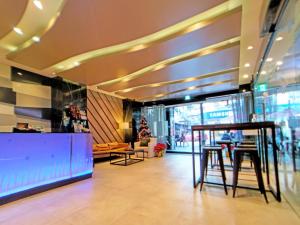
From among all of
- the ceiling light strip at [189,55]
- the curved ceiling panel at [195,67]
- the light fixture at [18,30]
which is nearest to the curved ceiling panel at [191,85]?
the curved ceiling panel at [195,67]

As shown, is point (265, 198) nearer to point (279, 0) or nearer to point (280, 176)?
point (280, 176)

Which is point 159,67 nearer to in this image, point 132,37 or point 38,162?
point 132,37

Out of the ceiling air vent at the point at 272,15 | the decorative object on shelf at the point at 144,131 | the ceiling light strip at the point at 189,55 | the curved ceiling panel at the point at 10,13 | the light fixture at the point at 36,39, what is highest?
the curved ceiling panel at the point at 10,13

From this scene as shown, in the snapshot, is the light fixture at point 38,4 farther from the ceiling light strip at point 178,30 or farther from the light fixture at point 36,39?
the ceiling light strip at point 178,30

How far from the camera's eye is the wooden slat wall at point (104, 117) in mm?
7756

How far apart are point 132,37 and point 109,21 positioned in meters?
0.59

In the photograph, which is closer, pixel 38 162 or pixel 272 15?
pixel 272 15

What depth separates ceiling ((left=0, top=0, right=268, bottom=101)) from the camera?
277cm

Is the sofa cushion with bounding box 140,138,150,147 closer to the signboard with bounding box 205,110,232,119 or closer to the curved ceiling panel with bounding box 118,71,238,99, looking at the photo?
the curved ceiling panel with bounding box 118,71,238,99

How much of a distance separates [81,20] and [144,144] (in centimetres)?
A: 629

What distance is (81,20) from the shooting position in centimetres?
304

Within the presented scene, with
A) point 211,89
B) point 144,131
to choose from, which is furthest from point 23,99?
point 211,89

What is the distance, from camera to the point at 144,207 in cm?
272

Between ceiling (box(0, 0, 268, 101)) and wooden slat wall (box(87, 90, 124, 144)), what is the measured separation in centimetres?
205
